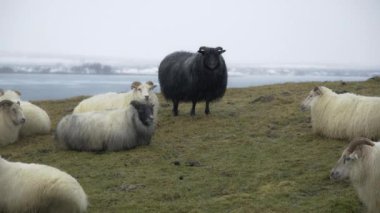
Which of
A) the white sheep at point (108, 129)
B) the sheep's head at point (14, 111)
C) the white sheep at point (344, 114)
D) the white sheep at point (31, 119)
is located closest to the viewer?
the white sheep at point (344, 114)

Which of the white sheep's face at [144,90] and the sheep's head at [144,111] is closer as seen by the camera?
the sheep's head at [144,111]

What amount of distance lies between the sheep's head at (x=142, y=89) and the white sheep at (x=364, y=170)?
7.66 metres

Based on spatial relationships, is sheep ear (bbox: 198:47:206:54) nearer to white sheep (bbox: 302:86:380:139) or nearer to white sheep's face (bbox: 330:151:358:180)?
white sheep (bbox: 302:86:380:139)

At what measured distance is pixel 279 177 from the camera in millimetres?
10141

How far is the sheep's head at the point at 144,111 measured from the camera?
13781mm

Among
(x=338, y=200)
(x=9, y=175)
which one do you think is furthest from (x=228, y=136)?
(x=9, y=175)

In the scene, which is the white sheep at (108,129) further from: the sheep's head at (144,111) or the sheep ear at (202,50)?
the sheep ear at (202,50)

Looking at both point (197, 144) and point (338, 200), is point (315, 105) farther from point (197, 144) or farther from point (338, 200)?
point (338, 200)

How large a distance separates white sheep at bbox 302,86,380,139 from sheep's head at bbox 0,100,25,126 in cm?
842

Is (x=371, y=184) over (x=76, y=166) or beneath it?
over

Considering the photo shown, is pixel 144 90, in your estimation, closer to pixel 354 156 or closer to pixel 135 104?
pixel 135 104

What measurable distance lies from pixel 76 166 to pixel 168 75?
7.54 meters

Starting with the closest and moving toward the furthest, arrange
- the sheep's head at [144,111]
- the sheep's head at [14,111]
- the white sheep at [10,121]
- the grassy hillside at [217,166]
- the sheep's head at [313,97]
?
the grassy hillside at [217,166], the sheep's head at [144,111], the sheep's head at [313,97], the white sheep at [10,121], the sheep's head at [14,111]

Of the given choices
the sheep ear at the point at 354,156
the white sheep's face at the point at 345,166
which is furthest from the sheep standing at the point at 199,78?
the sheep ear at the point at 354,156
